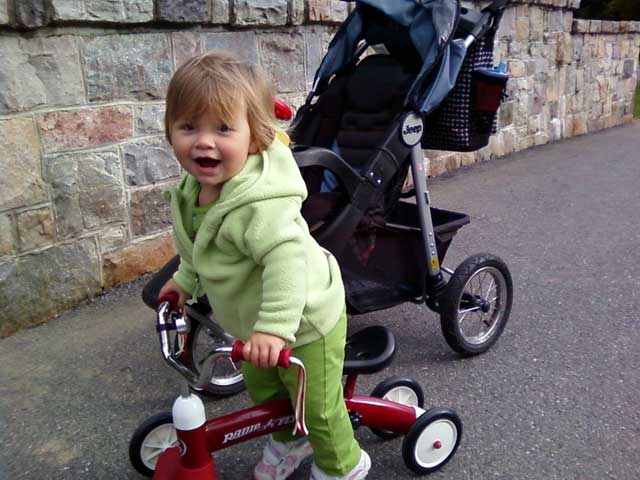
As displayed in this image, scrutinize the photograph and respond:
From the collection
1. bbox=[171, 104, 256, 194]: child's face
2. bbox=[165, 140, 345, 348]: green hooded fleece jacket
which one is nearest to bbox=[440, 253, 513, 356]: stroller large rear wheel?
bbox=[165, 140, 345, 348]: green hooded fleece jacket

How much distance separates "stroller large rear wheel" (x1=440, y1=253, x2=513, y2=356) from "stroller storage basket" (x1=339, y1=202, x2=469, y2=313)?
0.15 metres

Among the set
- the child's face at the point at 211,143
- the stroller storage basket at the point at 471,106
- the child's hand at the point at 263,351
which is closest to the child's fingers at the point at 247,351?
the child's hand at the point at 263,351

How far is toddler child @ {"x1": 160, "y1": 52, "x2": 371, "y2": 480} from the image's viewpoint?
1637mm

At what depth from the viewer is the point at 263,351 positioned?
63.1 inches

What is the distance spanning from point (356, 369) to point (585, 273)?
2.52 m

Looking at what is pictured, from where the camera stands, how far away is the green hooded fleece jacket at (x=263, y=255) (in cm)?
166

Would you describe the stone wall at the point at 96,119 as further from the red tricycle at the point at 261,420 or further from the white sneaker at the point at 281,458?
the white sneaker at the point at 281,458

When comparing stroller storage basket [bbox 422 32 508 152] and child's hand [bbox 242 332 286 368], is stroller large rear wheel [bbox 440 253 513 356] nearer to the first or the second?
stroller storage basket [bbox 422 32 508 152]

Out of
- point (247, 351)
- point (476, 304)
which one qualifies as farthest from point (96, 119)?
point (247, 351)

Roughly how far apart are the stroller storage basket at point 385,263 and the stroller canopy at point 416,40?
1.72 ft

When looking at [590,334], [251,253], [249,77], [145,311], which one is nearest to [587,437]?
[590,334]

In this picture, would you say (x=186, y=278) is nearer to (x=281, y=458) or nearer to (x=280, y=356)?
(x=280, y=356)

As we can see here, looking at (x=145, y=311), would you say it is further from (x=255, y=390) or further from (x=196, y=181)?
(x=196, y=181)

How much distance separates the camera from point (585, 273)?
4.13 metres
